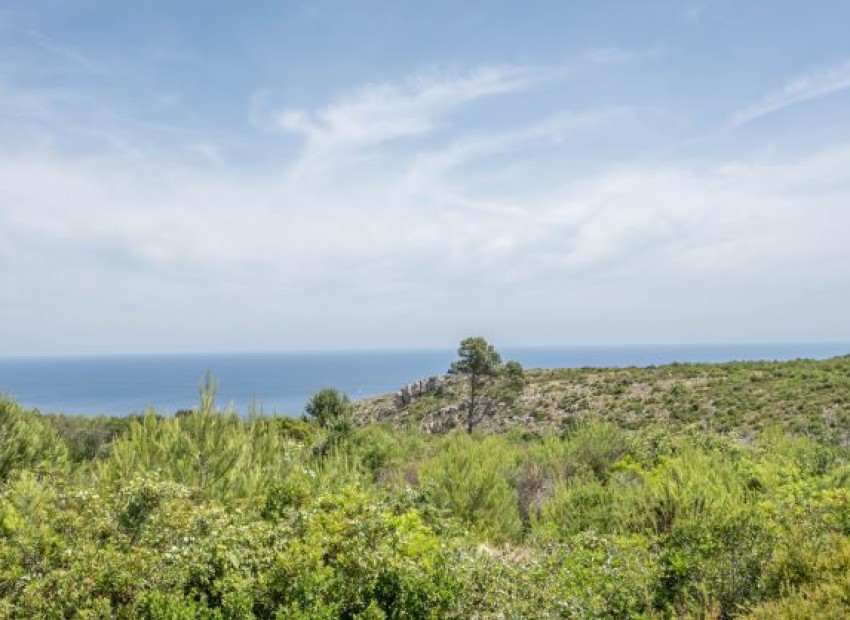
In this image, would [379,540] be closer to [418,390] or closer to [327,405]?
[327,405]

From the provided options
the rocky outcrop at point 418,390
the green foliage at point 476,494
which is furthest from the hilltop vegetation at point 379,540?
the rocky outcrop at point 418,390

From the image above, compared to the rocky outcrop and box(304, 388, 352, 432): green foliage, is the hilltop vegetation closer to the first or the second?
box(304, 388, 352, 432): green foliage

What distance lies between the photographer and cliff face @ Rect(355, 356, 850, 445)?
3369cm

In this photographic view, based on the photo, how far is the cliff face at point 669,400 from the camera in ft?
111

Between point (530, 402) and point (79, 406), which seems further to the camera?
point (79, 406)

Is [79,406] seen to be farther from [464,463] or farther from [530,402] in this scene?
[464,463]

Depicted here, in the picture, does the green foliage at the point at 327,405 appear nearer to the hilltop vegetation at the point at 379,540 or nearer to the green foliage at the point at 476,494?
the green foliage at the point at 476,494

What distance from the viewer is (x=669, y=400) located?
42.1 meters

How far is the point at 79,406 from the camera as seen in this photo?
174750mm

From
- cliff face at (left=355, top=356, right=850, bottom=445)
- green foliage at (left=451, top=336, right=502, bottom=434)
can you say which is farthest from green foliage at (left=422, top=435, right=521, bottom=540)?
green foliage at (left=451, top=336, right=502, bottom=434)

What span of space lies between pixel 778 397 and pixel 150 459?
123 feet

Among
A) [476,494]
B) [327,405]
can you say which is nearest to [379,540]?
[476,494]

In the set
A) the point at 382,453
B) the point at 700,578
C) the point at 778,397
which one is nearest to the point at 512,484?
the point at 382,453

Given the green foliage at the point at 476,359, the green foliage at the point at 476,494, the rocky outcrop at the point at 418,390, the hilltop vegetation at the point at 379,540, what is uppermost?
the green foliage at the point at 476,359
